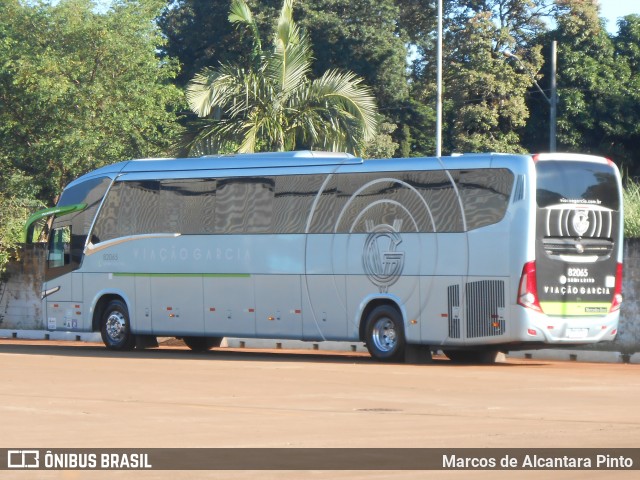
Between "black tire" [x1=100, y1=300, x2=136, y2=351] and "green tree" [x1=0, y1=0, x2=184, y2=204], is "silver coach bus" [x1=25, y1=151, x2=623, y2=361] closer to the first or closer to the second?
"black tire" [x1=100, y1=300, x2=136, y2=351]

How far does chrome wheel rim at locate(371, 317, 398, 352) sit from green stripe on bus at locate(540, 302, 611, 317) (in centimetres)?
278

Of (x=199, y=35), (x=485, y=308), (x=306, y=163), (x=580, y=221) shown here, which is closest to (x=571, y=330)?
(x=485, y=308)

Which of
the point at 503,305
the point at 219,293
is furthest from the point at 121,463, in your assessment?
the point at 219,293

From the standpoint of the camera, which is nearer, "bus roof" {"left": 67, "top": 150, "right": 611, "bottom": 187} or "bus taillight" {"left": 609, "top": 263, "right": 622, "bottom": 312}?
"bus roof" {"left": 67, "top": 150, "right": 611, "bottom": 187}

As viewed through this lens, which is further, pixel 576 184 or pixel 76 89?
pixel 76 89

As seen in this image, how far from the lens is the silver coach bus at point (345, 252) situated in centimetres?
2047

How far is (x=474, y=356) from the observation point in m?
23.5

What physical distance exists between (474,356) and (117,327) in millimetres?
7298

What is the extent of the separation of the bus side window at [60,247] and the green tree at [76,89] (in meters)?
5.31

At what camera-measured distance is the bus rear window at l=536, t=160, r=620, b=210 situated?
66.8 feet

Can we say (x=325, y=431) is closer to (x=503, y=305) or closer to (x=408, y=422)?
(x=408, y=422)

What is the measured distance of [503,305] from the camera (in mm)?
20406

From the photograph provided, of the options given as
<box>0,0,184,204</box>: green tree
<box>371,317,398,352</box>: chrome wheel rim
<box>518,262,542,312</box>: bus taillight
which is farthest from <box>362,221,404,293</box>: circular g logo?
<box>0,0,184,204</box>: green tree

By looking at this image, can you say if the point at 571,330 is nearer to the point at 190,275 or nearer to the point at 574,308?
the point at 574,308
